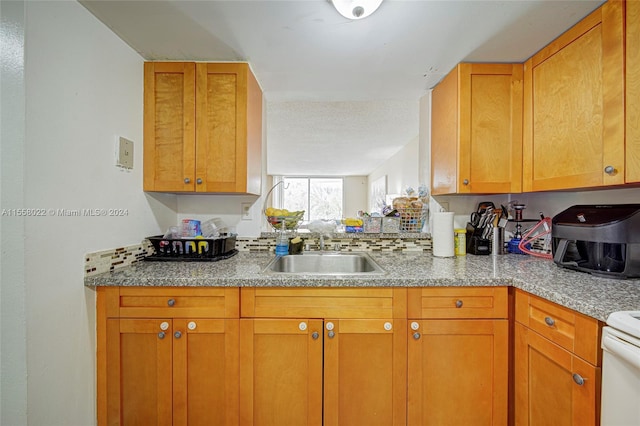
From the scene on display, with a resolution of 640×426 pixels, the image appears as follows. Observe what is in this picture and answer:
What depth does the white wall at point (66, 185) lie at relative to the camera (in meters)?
0.89

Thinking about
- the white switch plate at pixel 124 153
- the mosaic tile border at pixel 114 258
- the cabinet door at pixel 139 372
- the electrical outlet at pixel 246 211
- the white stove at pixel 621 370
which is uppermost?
the white switch plate at pixel 124 153

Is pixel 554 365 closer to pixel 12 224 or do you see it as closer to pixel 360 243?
pixel 360 243

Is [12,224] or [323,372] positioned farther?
[323,372]

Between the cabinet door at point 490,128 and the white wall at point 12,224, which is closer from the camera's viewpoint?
the white wall at point 12,224

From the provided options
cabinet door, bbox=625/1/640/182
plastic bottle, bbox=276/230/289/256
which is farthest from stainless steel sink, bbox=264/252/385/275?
cabinet door, bbox=625/1/640/182

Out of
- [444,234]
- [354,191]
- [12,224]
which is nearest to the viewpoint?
[12,224]

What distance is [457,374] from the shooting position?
1108 millimetres

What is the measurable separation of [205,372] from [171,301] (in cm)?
34

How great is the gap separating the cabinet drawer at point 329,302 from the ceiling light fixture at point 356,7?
116cm

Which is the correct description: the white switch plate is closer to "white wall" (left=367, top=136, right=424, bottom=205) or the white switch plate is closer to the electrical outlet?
the electrical outlet

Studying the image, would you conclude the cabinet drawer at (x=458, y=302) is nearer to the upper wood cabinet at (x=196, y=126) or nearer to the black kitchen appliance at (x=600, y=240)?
the black kitchen appliance at (x=600, y=240)

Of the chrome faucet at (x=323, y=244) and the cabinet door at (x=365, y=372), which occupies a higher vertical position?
the chrome faucet at (x=323, y=244)

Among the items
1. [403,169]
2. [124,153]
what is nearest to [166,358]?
[124,153]

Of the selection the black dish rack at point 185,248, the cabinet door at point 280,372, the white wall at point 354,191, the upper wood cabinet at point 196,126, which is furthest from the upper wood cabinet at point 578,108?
the white wall at point 354,191
